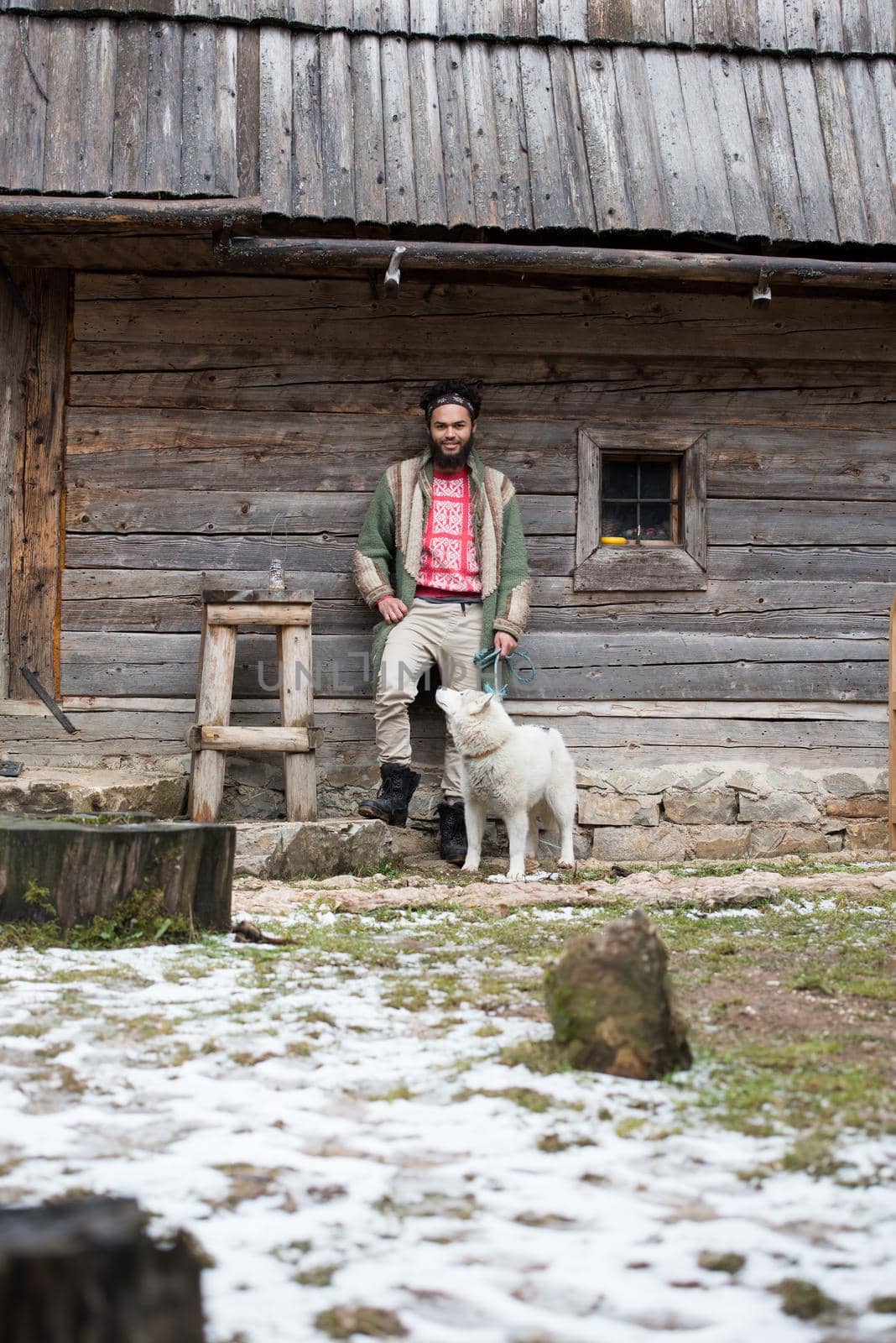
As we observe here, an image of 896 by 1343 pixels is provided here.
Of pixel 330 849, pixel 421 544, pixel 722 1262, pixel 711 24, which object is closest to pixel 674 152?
pixel 711 24

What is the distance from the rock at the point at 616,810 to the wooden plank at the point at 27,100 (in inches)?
162

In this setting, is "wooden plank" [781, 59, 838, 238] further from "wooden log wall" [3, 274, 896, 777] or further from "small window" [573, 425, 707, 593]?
"small window" [573, 425, 707, 593]

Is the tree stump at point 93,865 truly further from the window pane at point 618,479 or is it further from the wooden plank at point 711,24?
the wooden plank at point 711,24

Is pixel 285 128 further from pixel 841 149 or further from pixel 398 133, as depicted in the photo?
pixel 841 149

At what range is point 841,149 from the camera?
6.93 metres

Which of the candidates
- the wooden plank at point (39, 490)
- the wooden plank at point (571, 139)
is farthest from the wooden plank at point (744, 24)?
the wooden plank at point (39, 490)

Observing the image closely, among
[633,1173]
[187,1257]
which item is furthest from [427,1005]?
[187,1257]

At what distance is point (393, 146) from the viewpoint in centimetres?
656

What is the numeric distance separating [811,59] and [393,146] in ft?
8.32

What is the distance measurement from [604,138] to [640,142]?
0.19 meters

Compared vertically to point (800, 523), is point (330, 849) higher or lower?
lower

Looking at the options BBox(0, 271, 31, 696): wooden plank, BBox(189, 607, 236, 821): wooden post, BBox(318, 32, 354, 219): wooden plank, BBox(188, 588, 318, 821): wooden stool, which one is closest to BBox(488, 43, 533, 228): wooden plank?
BBox(318, 32, 354, 219): wooden plank

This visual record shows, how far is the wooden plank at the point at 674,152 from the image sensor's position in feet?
21.3

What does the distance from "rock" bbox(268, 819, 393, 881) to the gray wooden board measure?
93 cm
